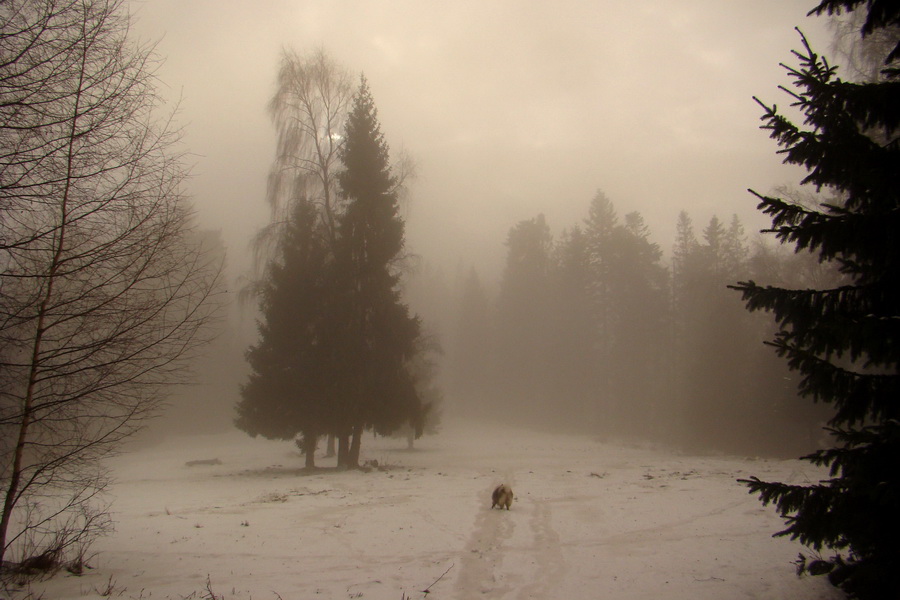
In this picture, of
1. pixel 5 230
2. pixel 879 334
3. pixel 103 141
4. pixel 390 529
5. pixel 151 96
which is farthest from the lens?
pixel 390 529

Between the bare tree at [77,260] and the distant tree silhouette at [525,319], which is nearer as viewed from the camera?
the bare tree at [77,260]

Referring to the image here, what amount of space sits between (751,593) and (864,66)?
14.6 metres

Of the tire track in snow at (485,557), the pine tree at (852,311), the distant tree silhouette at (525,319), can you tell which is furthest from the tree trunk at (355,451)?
the distant tree silhouette at (525,319)

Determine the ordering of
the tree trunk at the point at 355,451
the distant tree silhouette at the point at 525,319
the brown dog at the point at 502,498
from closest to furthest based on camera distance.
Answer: the brown dog at the point at 502,498, the tree trunk at the point at 355,451, the distant tree silhouette at the point at 525,319

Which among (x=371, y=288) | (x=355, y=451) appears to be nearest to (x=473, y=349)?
(x=355, y=451)

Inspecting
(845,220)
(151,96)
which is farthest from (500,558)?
(151,96)

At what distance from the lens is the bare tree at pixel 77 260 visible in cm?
513

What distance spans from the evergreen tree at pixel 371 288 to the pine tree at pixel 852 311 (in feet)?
51.4

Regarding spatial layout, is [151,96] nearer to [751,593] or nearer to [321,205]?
[751,593]

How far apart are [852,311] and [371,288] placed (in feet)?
54.5

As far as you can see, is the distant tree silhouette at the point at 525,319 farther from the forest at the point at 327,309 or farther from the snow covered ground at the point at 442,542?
the snow covered ground at the point at 442,542

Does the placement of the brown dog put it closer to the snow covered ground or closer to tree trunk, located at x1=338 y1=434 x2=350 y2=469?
the snow covered ground

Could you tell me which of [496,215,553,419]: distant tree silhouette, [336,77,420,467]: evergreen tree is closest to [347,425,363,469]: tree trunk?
[336,77,420,467]: evergreen tree

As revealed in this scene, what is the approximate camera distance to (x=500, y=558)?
7.48 meters
